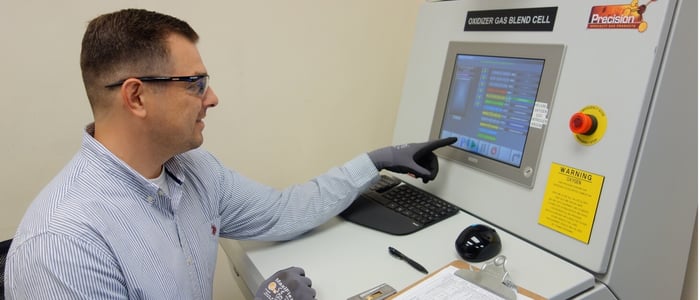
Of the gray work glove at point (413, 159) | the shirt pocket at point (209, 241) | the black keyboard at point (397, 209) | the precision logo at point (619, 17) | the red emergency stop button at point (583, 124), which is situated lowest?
the shirt pocket at point (209, 241)

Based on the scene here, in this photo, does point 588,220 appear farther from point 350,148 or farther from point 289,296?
point 350,148

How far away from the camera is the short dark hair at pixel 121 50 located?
0.79 meters

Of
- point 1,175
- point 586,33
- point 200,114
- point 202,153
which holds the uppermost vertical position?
point 586,33

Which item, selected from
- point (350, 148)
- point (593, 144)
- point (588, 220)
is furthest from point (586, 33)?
point (350, 148)

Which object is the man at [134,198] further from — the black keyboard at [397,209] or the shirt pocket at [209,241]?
the black keyboard at [397,209]

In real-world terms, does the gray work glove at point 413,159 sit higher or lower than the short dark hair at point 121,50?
lower

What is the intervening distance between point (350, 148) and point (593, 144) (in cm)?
92

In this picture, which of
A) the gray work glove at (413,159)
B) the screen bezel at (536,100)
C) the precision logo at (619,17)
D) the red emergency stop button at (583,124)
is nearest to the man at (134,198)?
the gray work glove at (413,159)

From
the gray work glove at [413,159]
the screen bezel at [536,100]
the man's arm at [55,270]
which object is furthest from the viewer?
the gray work glove at [413,159]

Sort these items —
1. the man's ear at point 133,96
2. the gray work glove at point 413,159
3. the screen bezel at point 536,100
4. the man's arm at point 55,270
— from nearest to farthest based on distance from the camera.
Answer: the man's arm at point 55,270 < the man's ear at point 133,96 < the screen bezel at point 536,100 < the gray work glove at point 413,159

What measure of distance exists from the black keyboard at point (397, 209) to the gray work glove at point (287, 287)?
0.26m

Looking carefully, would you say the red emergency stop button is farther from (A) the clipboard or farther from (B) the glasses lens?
(B) the glasses lens

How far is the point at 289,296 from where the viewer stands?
732 millimetres

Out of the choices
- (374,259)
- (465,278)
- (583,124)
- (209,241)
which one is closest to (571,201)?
(583,124)
